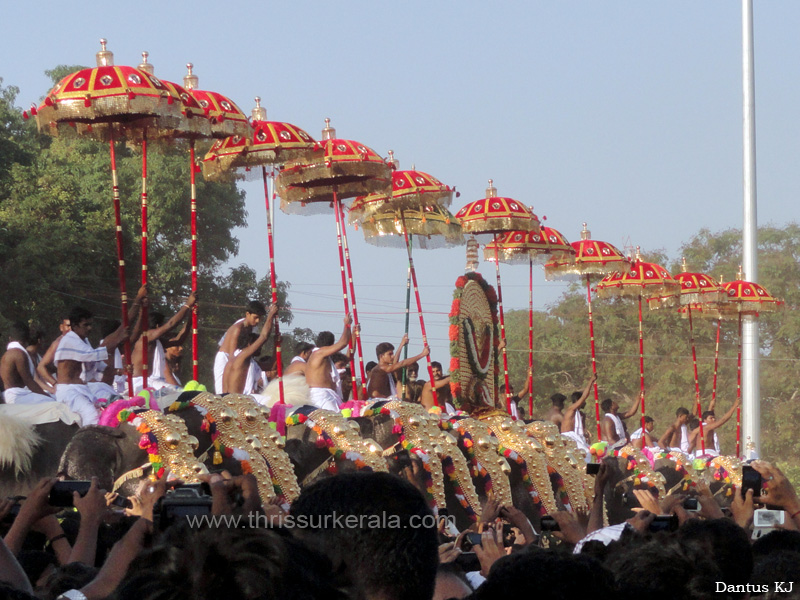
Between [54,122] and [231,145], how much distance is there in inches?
72.0

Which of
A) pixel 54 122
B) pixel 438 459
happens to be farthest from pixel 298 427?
pixel 54 122

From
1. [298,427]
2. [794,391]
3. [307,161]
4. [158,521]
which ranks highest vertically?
[307,161]

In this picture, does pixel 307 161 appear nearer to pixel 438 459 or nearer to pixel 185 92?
pixel 185 92

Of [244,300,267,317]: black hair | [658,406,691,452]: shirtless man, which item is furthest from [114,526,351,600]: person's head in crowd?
[658,406,691,452]: shirtless man

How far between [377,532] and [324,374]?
6.76 meters

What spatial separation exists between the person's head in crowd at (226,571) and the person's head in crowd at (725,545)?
1370 millimetres

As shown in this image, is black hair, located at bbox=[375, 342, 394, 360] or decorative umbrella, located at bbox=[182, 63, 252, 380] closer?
decorative umbrella, located at bbox=[182, 63, 252, 380]

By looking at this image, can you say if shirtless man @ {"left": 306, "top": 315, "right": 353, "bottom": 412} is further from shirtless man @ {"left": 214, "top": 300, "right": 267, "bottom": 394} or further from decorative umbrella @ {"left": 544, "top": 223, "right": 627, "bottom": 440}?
decorative umbrella @ {"left": 544, "top": 223, "right": 627, "bottom": 440}

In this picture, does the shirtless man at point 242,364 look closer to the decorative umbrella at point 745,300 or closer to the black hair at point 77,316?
the black hair at point 77,316

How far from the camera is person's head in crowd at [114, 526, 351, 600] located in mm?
1398

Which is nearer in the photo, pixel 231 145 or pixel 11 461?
pixel 11 461

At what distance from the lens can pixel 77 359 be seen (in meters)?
6.93

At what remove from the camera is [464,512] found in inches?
318

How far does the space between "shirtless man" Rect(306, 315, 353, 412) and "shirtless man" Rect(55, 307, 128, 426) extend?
1967mm
